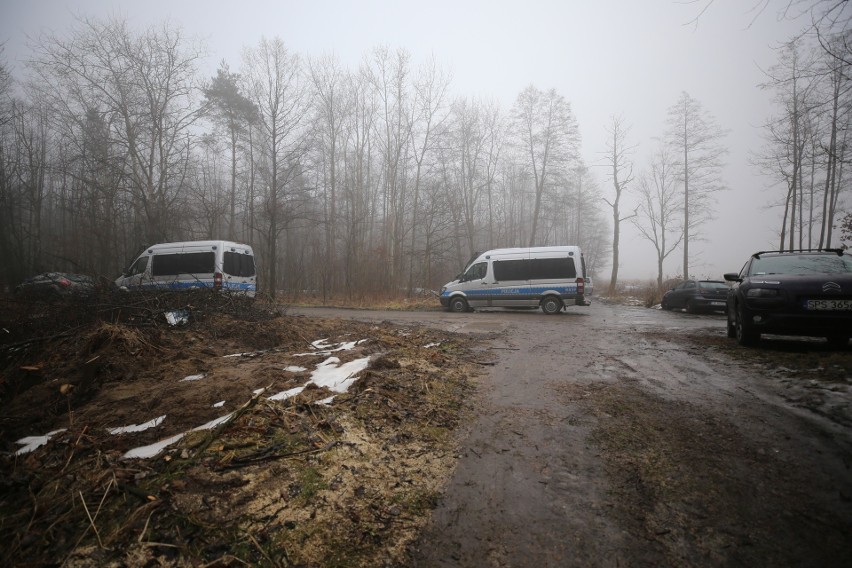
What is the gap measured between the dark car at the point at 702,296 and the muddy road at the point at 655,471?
11.2m

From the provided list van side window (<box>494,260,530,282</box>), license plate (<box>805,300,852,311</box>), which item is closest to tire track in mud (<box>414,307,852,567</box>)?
license plate (<box>805,300,852,311</box>)

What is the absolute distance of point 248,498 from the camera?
201 centimetres

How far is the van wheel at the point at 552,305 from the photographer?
14164 millimetres

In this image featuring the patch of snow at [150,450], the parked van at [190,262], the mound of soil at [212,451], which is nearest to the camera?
the mound of soil at [212,451]

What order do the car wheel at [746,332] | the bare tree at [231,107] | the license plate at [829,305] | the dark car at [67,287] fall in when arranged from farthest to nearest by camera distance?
the bare tree at [231,107] → the dark car at [67,287] → the car wheel at [746,332] → the license plate at [829,305]

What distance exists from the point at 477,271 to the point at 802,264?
10121 mm

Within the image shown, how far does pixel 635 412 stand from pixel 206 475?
3.66 m

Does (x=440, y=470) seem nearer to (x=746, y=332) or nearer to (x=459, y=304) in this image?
(x=746, y=332)

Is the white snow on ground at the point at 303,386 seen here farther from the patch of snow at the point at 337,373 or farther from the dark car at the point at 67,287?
the dark car at the point at 67,287

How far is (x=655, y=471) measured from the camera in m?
2.46

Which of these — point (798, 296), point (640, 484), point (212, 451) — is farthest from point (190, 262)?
point (798, 296)

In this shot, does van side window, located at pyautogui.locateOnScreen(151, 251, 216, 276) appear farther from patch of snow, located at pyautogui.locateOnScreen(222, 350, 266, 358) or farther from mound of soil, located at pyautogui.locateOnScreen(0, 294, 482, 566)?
patch of snow, located at pyautogui.locateOnScreen(222, 350, 266, 358)

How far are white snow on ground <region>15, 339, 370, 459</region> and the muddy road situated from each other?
5.14 ft

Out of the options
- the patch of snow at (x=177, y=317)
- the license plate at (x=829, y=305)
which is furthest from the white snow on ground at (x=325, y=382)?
the license plate at (x=829, y=305)
